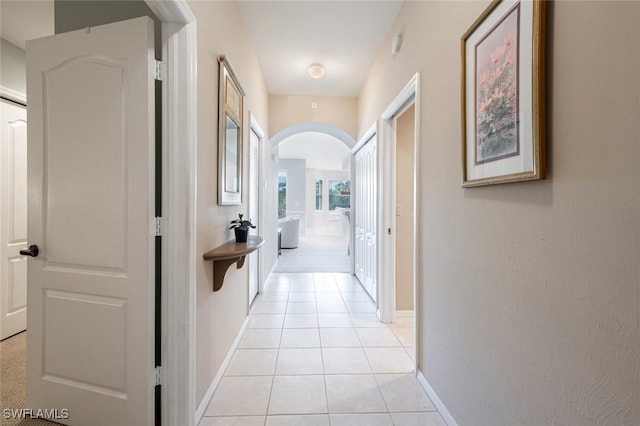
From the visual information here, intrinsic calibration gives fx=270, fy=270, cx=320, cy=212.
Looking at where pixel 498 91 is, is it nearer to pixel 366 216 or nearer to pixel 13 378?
pixel 366 216

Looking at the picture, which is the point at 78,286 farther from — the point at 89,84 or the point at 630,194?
the point at 630,194

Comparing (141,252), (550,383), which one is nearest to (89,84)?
(141,252)

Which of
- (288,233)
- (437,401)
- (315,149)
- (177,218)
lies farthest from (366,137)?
(315,149)

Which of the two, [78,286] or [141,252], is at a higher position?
[141,252]

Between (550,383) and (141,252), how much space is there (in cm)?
170

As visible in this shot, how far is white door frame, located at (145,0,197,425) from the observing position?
1329mm

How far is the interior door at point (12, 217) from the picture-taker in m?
2.31

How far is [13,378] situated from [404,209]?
3385 mm

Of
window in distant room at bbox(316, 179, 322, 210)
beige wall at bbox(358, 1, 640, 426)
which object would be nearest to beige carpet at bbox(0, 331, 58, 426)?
beige wall at bbox(358, 1, 640, 426)

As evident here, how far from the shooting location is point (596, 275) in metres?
0.73

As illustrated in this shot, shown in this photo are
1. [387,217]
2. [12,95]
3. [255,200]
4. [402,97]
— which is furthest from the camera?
[255,200]

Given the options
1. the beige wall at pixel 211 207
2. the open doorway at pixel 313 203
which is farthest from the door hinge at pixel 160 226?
the open doorway at pixel 313 203

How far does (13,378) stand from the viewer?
1812 mm

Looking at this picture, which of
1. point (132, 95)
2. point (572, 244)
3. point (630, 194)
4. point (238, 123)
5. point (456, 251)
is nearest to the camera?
point (630, 194)
